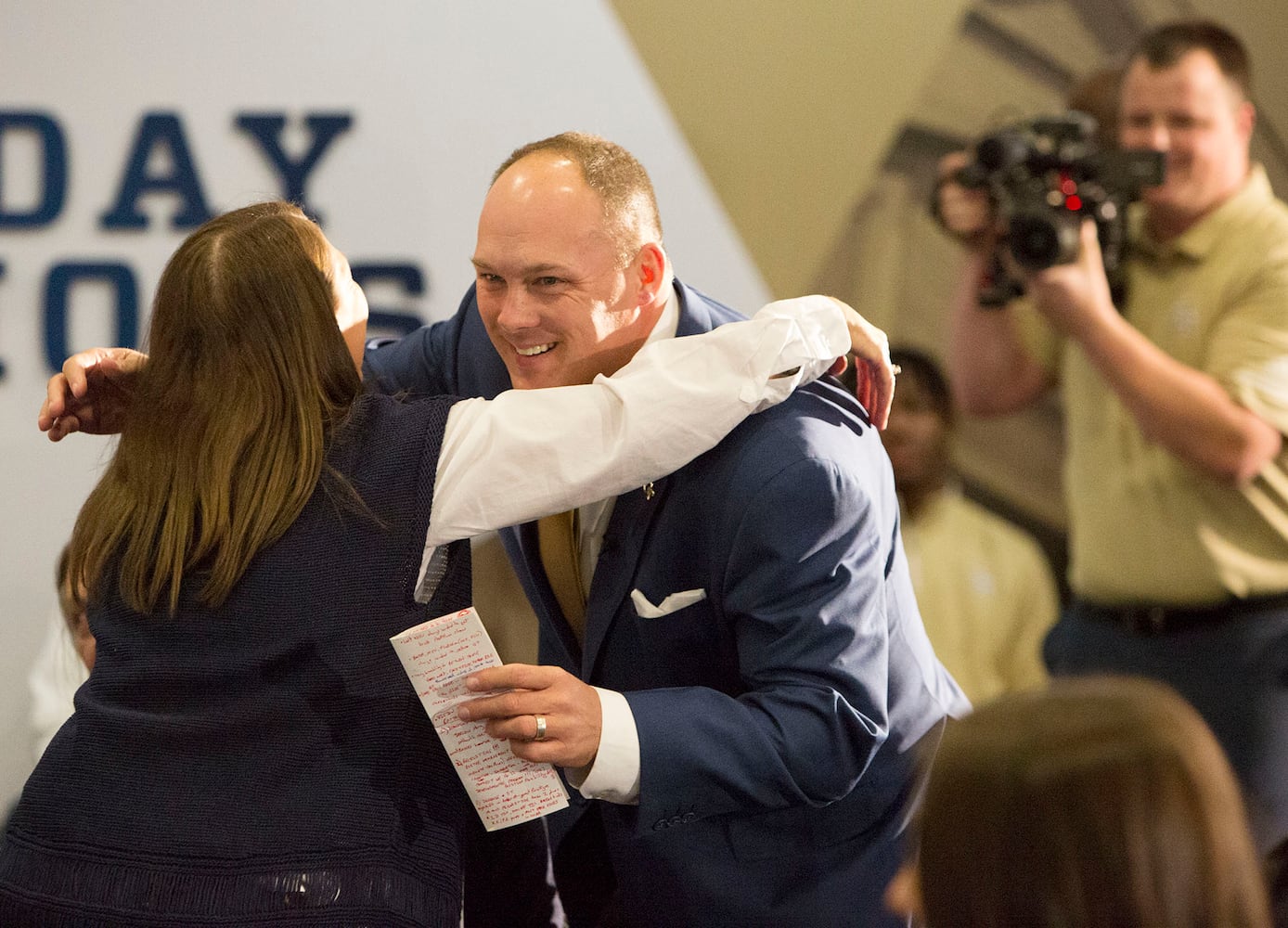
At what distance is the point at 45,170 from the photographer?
3.67 metres

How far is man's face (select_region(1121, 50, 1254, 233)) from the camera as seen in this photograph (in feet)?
10.8

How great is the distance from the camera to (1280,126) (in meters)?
3.89

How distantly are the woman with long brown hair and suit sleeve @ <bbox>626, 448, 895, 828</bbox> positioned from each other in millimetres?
212

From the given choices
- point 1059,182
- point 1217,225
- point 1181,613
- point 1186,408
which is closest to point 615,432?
point 1186,408

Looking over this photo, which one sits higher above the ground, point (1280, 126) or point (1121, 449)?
point (1280, 126)

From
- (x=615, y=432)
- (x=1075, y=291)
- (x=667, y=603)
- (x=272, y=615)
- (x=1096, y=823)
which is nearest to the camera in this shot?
(x=1096, y=823)

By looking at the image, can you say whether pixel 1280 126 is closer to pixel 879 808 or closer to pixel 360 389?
pixel 879 808

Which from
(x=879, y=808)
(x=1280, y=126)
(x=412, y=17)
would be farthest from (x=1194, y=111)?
(x=879, y=808)

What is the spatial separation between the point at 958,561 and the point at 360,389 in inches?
93.4

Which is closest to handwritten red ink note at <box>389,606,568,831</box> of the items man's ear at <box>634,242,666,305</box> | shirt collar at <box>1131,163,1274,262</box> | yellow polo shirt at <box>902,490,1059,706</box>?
man's ear at <box>634,242,666,305</box>

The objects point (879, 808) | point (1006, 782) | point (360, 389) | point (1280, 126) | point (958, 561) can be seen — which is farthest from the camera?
point (1280, 126)

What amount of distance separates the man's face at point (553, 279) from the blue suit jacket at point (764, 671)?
0.36 feet

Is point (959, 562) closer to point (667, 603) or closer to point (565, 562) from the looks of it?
point (565, 562)

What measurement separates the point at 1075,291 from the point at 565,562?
159 centimetres
